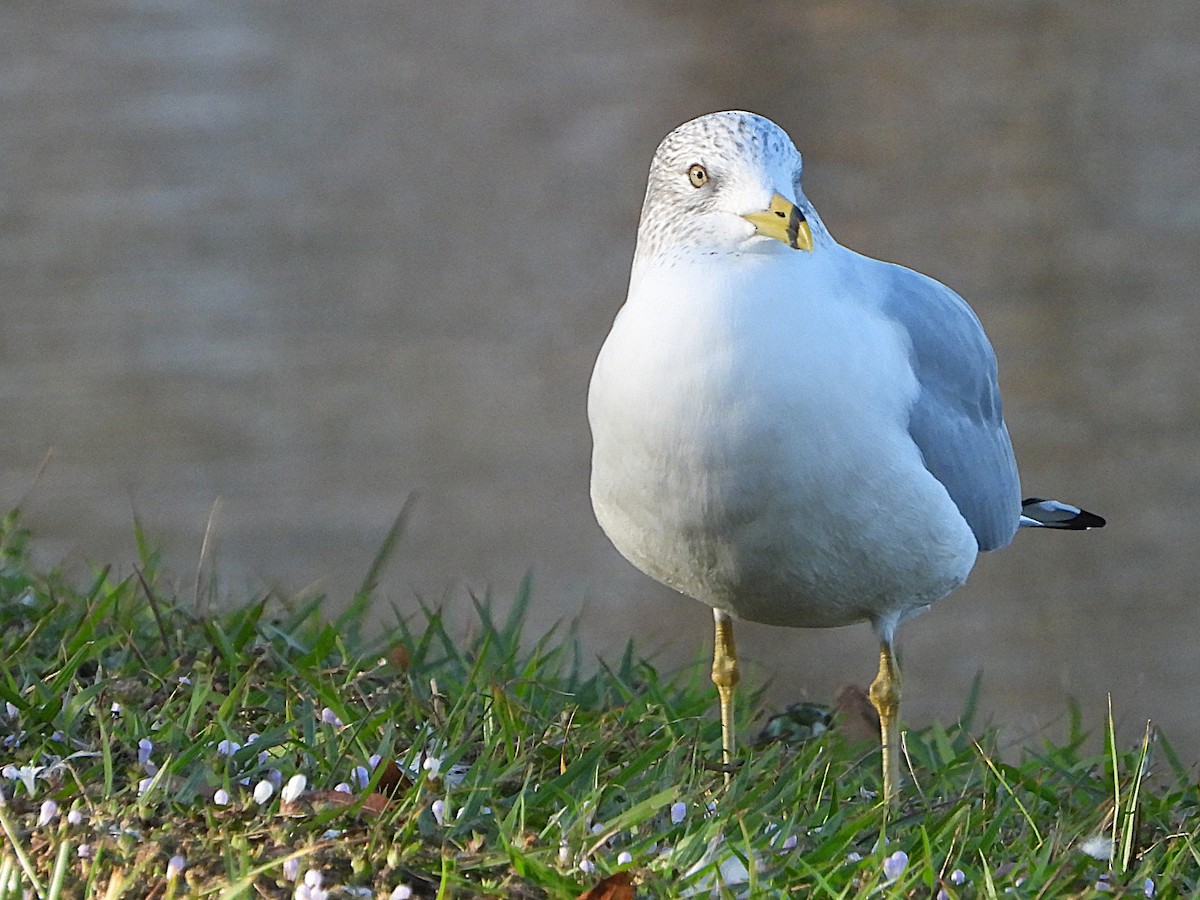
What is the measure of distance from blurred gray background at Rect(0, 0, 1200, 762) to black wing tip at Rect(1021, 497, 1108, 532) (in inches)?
133

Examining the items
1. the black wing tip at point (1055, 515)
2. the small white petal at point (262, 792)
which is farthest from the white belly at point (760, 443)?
the black wing tip at point (1055, 515)

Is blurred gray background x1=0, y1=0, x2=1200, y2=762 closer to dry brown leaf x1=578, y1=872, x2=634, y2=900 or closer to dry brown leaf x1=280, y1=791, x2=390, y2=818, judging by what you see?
dry brown leaf x1=280, y1=791, x2=390, y2=818

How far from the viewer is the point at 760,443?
3.18 meters

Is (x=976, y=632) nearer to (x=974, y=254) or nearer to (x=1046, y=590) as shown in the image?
(x=1046, y=590)

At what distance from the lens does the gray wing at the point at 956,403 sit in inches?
143

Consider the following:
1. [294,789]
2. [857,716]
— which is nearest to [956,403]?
[857,716]

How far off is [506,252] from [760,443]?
6.03 m

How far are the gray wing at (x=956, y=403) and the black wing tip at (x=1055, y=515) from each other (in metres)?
0.63

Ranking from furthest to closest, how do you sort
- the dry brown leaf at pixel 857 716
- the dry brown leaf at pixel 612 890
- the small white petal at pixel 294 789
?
1. the dry brown leaf at pixel 857 716
2. the small white petal at pixel 294 789
3. the dry brown leaf at pixel 612 890

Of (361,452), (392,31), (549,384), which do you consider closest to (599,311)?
(549,384)

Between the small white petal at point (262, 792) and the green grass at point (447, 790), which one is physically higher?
the small white petal at point (262, 792)

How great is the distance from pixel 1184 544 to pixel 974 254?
1695 mm

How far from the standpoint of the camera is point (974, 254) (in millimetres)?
8867

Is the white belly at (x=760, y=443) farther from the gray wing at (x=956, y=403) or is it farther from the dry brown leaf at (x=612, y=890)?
the dry brown leaf at (x=612, y=890)
